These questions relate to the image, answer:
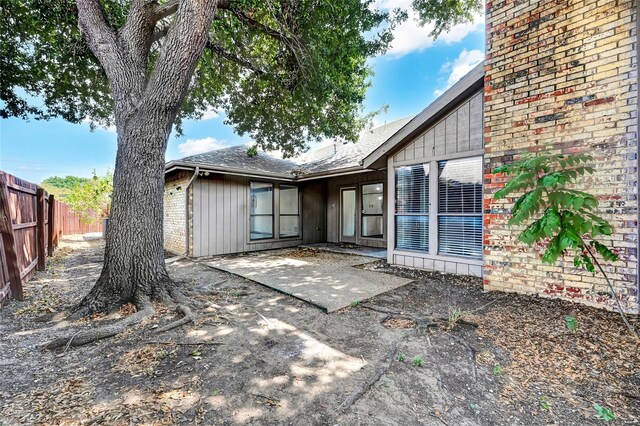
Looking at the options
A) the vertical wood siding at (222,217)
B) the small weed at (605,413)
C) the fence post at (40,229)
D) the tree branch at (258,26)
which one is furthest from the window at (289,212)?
the small weed at (605,413)

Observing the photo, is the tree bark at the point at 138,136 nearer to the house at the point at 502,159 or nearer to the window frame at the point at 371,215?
the house at the point at 502,159

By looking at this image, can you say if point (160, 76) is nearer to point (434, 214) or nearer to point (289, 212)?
point (434, 214)

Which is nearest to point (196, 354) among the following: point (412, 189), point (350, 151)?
point (412, 189)

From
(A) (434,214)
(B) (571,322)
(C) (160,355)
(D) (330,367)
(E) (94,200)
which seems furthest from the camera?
(E) (94,200)

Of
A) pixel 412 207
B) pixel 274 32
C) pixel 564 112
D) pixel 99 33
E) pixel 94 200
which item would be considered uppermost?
pixel 274 32

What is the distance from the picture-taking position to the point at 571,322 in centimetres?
305

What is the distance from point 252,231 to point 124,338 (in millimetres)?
6424

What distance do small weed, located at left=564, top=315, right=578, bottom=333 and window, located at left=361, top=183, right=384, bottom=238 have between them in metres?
6.20

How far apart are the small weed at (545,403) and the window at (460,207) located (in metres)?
3.43

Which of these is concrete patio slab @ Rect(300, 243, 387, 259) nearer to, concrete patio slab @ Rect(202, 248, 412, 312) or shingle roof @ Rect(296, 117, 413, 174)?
concrete patio slab @ Rect(202, 248, 412, 312)

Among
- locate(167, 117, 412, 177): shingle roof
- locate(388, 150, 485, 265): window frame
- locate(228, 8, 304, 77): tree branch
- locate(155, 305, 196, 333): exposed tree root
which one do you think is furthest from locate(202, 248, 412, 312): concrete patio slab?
locate(228, 8, 304, 77): tree branch

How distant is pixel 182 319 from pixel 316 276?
9.09ft

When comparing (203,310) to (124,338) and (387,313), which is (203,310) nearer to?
(124,338)

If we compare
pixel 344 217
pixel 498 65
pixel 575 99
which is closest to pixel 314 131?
pixel 344 217
